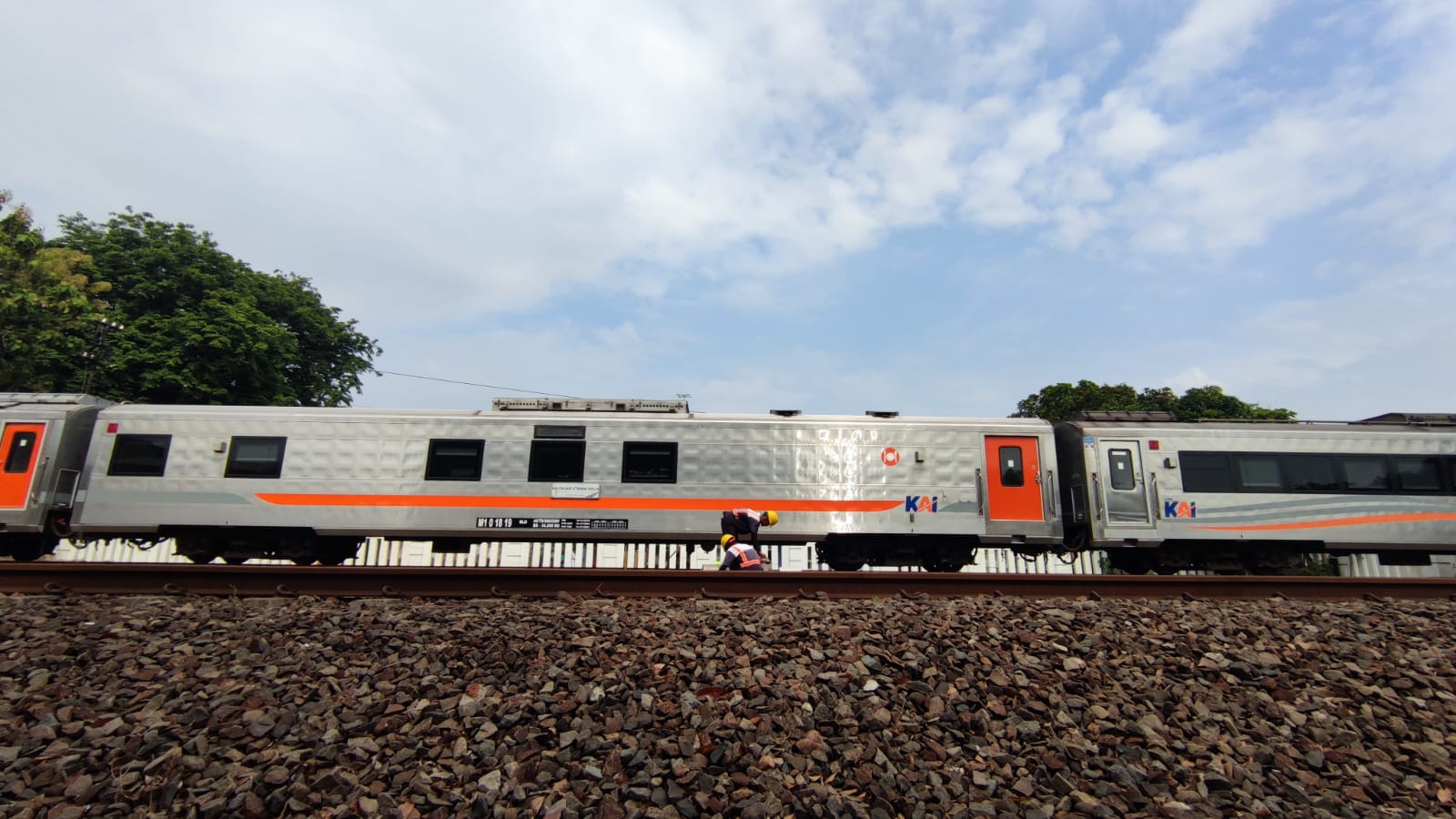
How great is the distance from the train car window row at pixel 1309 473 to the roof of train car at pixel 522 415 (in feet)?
8.99

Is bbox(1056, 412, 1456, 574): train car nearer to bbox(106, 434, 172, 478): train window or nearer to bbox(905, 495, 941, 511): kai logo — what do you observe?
bbox(905, 495, 941, 511): kai logo

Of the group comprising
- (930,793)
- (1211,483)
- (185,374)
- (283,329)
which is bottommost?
(930,793)

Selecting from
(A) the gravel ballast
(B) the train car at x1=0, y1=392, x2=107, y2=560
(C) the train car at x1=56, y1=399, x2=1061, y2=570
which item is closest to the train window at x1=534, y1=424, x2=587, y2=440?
(C) the train car at x1=56, y1=399, x2=1061, y2=570

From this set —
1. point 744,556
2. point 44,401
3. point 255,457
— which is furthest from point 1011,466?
point 44,401

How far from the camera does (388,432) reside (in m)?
12.2

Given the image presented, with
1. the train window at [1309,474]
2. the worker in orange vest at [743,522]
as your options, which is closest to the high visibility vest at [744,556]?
the worker in orange vest at [743,522]

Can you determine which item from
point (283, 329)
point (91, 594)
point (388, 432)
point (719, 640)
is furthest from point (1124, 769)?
point (283, 329)

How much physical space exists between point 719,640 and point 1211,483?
10825mm

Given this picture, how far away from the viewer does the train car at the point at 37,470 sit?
39.3 feet

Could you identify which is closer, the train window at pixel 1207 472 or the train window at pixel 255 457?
the train window at pixel 255 457

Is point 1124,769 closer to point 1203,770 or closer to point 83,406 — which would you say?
point 1203,770

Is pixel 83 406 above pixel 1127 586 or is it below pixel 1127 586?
above

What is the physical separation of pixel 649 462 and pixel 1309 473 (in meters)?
11.7

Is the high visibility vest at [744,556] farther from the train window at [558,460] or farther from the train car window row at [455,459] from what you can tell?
the train window at [558,460]
